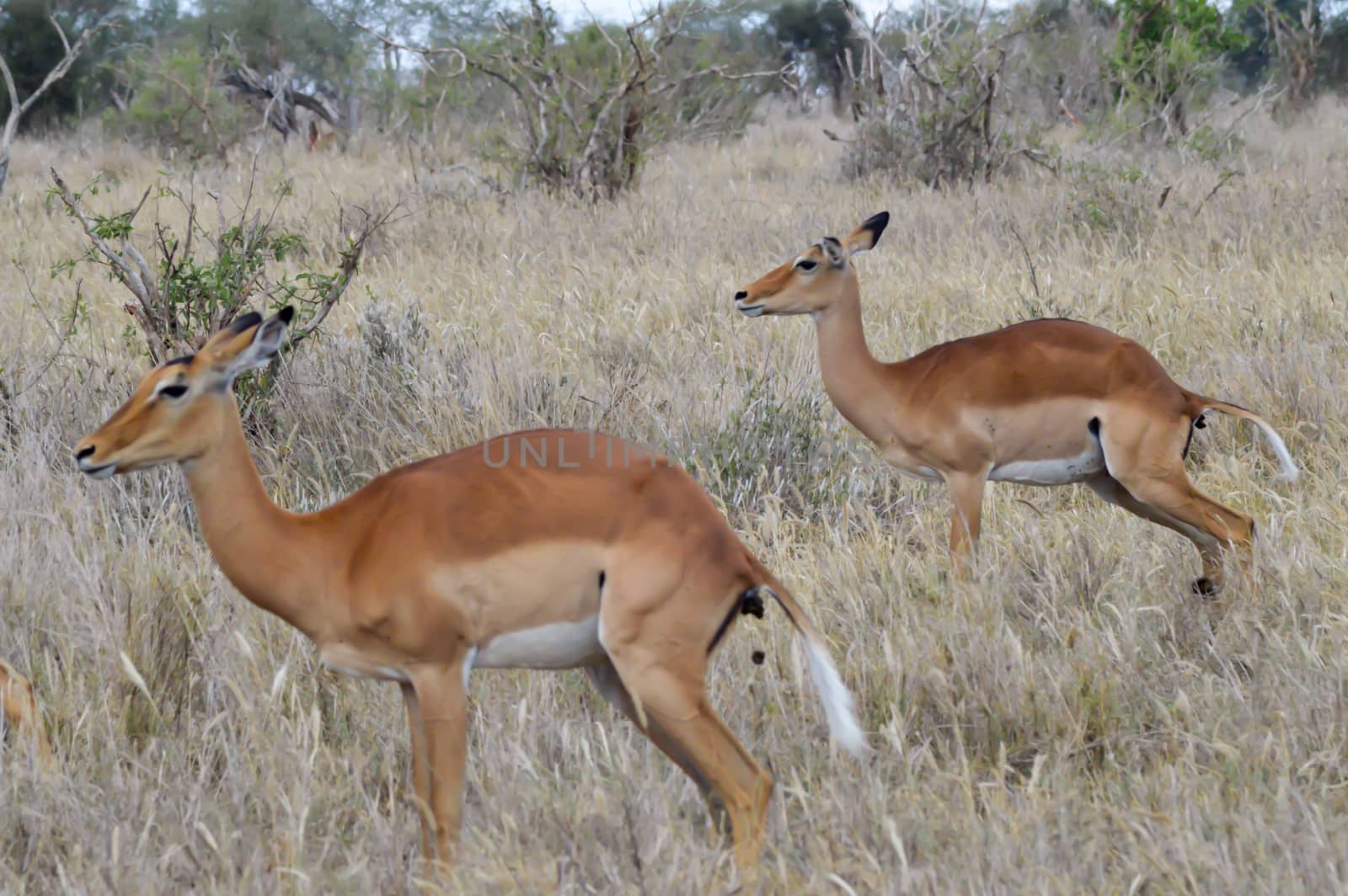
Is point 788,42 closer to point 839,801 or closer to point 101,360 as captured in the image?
point 101,360

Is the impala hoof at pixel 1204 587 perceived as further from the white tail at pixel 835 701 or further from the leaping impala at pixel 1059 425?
the white tail at pixel 835 701

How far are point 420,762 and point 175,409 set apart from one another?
761 millimetres

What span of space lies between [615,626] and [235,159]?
12.8 meters

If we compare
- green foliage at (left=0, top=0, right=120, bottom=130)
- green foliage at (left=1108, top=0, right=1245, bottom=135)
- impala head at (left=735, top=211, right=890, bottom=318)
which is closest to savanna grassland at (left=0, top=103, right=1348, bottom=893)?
impala head at (left=735, top=211, right=890, bottom=318)

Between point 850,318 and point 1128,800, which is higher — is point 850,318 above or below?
above

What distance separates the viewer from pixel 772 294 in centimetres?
492

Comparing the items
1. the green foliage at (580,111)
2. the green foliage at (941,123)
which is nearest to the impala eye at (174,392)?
the green foliage at (580,111)

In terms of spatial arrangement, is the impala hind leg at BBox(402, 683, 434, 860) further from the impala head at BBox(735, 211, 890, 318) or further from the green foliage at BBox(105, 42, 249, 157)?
the green foliage at BBox(105, 42, 249, 157)

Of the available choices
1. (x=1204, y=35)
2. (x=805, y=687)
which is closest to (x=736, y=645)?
(x=805, y=687)

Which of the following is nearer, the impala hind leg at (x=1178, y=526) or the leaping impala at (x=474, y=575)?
the leaping impala at (x=474, y=575)

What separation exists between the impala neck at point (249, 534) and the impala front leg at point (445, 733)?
25 cm

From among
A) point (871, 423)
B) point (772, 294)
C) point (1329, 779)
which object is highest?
point (772, 294)

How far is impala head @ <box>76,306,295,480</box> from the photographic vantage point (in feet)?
8.64

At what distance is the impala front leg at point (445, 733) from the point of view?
8.55ft
